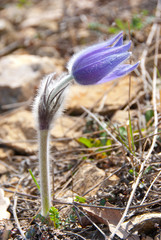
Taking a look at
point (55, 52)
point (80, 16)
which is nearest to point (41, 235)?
point (55, 52)

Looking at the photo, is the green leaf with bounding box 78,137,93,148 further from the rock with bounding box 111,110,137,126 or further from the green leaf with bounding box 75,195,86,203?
the green leaf with bounding box 75,195,86,203

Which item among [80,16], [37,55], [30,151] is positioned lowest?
[30,151]

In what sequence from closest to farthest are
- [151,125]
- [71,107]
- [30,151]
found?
[151,125]
[30,151]
[71,107]

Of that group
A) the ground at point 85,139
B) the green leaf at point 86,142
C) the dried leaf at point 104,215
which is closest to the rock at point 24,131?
the ground at point 85,139

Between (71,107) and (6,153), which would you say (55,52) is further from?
(6,153)

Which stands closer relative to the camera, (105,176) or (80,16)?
(105,176)

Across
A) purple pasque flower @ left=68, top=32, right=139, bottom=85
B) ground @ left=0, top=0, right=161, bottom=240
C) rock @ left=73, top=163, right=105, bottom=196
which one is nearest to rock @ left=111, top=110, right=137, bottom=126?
ground @ left=0, top=0, right=161, bottom=240

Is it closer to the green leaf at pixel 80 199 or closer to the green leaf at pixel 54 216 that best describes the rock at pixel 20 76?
the green leaf at pixel 80 199
